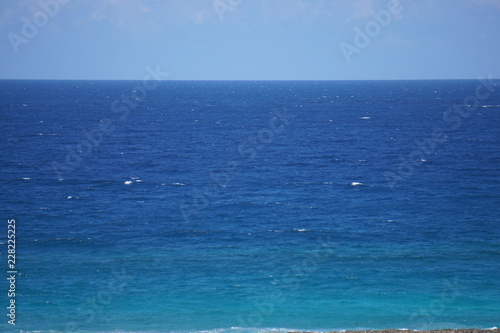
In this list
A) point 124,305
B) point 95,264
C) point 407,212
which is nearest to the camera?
point 124,305

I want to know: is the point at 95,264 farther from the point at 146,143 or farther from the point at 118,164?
the point at 146,143

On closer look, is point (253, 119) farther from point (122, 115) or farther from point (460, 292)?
point (460, 292)

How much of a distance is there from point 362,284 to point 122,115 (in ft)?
427

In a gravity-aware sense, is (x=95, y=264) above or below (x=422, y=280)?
above

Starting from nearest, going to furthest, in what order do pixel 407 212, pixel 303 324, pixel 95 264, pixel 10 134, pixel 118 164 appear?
pixel 303 324
pixel 95 264
pixel 407 212
pixel 118 164
pixel 10 134

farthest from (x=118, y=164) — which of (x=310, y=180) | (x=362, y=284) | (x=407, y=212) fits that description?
(x=362, y=284)

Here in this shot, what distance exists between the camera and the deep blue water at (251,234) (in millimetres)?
34812

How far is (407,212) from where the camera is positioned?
187 ft

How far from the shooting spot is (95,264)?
4300 cm

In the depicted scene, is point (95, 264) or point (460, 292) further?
point (95, 264)

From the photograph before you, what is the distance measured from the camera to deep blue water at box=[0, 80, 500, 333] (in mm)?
34812

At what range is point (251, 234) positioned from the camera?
167 ft

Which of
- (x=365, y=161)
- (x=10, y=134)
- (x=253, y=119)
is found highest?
(x=253, y=119)

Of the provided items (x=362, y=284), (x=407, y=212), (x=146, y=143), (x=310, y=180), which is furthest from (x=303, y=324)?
(x=146, y=143)
